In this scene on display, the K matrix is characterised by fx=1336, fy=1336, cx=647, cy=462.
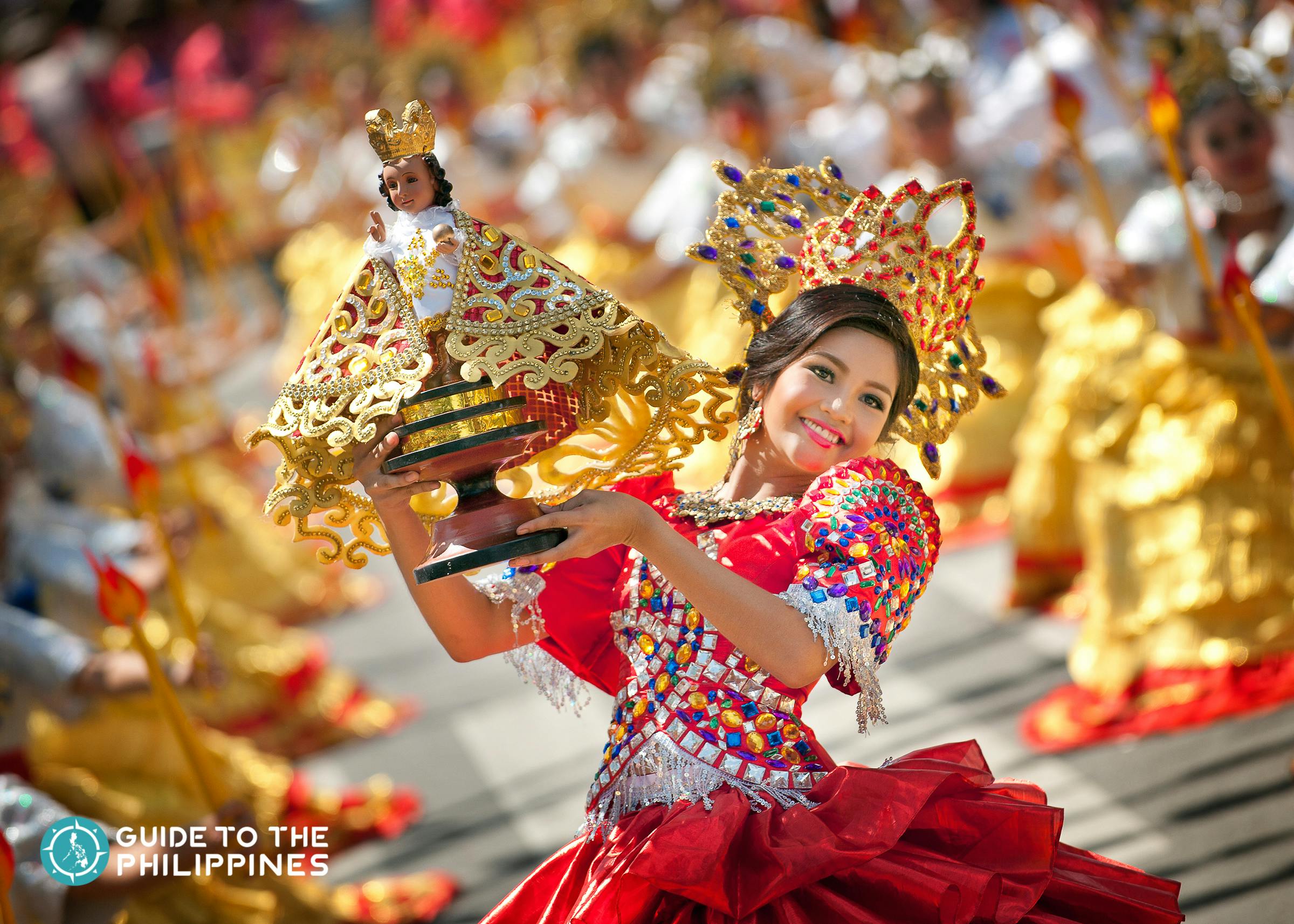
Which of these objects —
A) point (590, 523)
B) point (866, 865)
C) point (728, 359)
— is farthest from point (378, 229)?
point (728, 359)

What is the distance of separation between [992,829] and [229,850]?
1839 mm

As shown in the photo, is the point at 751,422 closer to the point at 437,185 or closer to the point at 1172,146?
the point at 437,185

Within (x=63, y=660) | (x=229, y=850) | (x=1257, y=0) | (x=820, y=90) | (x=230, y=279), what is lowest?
(x=229, y=850)

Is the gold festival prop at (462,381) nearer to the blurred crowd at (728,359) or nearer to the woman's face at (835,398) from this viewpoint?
the woman's face at (835,398)

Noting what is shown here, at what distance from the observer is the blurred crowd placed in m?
3.56

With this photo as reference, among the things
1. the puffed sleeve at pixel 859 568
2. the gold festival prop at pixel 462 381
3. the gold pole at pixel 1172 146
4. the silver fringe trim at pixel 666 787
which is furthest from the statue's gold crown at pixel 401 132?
the gold pole at pixel 1172 146

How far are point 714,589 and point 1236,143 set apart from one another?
2.48m

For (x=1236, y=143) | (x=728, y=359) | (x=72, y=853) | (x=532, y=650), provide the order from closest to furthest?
(x=532, y=650), (x=72, y=853), (x=1236, y=143), (x=728, y=359)

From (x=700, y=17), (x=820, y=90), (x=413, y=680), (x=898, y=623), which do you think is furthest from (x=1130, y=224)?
(x=700, y=17)

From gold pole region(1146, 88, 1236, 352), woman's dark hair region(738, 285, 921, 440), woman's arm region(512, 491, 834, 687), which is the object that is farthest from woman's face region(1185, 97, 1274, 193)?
woman's arm region(512, 491, 834, 687)

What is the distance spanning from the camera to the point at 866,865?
1.89 m

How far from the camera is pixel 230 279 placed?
13594 millimetres

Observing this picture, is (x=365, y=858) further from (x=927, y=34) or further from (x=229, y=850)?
(x=927, y=34)

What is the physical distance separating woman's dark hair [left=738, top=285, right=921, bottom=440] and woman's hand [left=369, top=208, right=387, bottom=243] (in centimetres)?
63
